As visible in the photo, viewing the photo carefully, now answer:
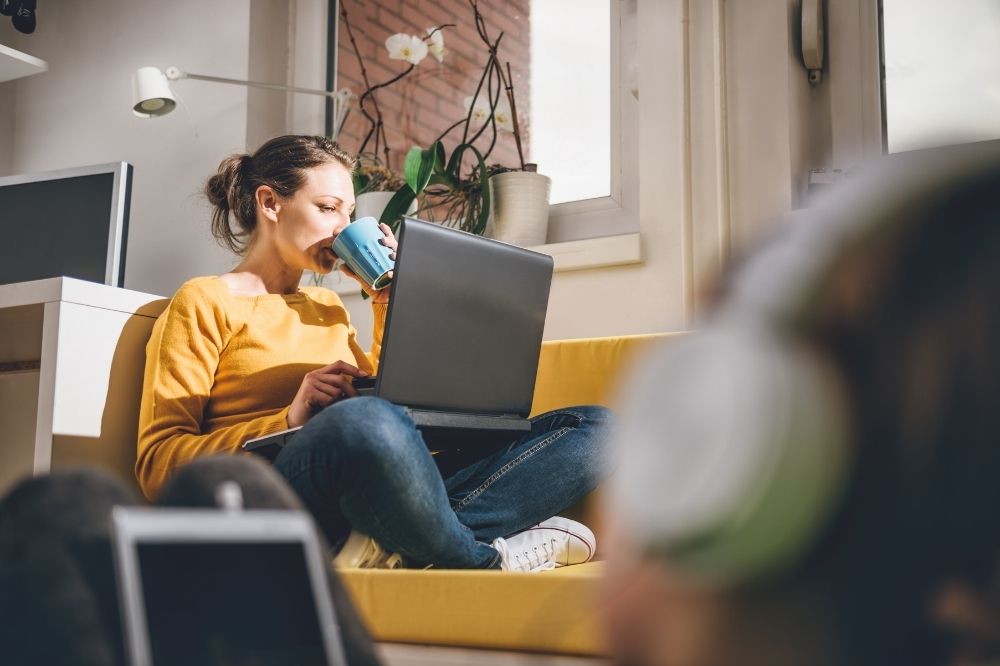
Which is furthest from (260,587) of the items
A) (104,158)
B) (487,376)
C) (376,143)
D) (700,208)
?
(104,158)

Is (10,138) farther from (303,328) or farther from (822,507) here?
(822,507)

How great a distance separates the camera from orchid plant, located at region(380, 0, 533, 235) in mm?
2246

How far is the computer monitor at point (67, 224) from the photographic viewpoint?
235cm

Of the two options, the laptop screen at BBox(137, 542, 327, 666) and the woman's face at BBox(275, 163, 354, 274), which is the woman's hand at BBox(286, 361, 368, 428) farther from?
the laptop screen at BBox(137, 542, 327, 666)

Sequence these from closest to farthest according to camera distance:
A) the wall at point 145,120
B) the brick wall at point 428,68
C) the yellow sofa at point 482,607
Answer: the yellow sofa at point 482,607
the brick wall at point 428,68
the wall at point 145,120

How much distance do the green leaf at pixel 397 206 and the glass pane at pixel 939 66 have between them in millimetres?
1029

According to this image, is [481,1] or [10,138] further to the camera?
[10,138]

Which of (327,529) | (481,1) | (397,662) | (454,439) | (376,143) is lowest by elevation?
(397,662)

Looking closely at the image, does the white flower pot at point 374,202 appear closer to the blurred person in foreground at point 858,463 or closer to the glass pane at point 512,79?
the glass pane at point 512,79

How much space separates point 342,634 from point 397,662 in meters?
0.82

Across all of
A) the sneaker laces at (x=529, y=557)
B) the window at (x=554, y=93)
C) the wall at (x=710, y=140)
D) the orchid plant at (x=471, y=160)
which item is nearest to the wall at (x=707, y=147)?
the wall at (x=710, y=140)

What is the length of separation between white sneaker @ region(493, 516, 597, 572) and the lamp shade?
1644mm

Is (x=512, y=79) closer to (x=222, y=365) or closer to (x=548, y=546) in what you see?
(x=222, y=365)

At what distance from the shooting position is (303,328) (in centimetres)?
185
